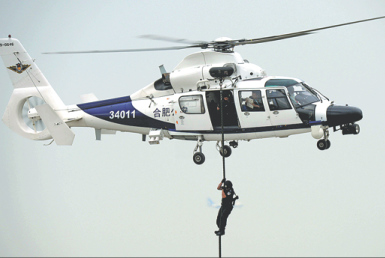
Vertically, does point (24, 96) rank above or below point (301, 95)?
above

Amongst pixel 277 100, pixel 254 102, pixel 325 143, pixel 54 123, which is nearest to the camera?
pixel 325 143

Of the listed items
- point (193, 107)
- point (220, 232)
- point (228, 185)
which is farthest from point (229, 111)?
point (220, 232)

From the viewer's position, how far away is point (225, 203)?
13.6 metres

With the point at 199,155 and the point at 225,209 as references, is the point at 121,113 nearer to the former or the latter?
the point at 199,155

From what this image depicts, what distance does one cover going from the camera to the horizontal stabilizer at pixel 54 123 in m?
15.9

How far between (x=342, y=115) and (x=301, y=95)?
0.98 meters

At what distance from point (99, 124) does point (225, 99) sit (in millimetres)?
2950

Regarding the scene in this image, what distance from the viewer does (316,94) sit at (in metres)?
15.1

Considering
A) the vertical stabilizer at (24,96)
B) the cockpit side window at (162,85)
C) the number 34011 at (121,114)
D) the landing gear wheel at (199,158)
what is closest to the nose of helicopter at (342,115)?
the landing gear wheel at (199,158)

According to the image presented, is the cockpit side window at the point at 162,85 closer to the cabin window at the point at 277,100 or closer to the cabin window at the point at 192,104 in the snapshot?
the cabin window at the point at 192,104

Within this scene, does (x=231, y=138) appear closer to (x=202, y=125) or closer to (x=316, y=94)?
(x=202, y=125)

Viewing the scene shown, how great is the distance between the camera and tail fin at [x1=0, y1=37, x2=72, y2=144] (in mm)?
16828

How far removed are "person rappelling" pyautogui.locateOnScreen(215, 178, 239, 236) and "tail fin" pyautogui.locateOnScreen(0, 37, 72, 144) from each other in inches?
189

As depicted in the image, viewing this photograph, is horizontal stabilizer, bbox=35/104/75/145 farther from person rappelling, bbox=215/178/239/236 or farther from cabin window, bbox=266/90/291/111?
cabin window, bbox=266/90/291/111
